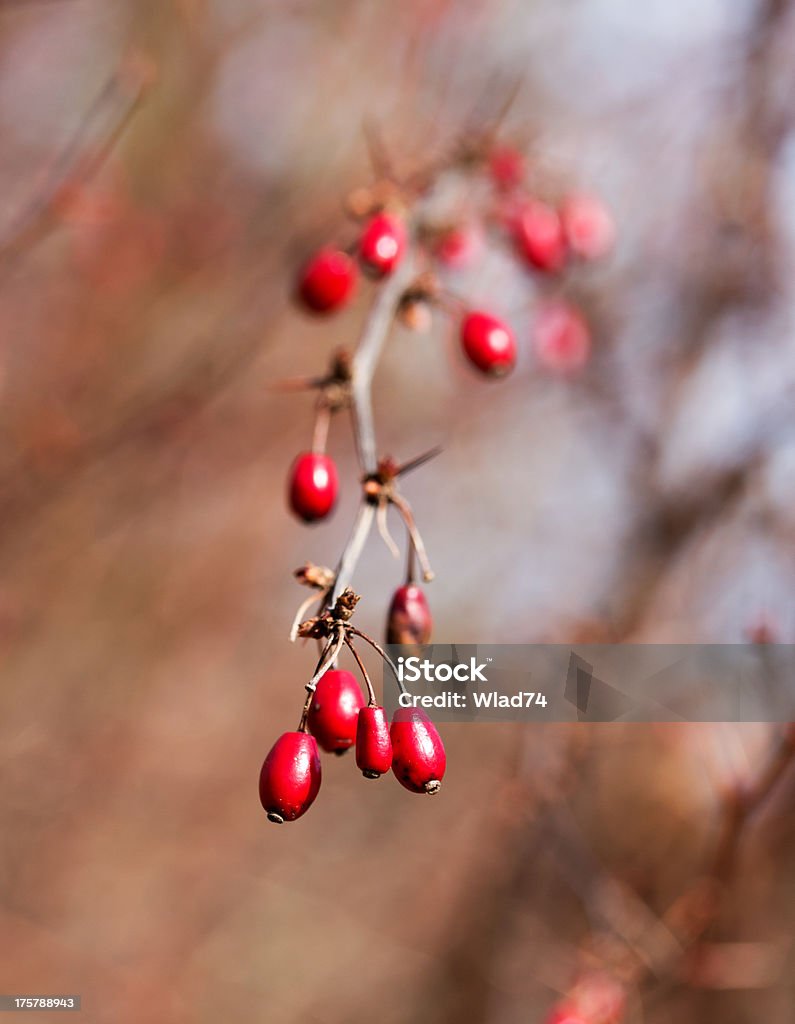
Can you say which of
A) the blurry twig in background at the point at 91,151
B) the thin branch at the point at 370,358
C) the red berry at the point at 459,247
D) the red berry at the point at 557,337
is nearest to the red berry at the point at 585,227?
the red berry at the point at 459,247

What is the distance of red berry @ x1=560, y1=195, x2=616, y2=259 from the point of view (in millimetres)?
3072

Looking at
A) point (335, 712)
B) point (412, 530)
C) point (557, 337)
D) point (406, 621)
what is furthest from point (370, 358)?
point (557, 337)

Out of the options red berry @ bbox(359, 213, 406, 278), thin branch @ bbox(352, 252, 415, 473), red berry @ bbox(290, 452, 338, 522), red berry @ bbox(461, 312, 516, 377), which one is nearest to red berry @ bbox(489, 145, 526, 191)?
thin branch @ bbox(352, 252, 415, 473)

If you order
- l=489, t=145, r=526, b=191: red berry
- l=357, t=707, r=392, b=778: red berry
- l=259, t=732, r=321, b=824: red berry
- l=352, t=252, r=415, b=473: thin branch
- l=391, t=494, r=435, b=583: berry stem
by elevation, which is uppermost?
l=489, t=145, r=526, b=191: red berry

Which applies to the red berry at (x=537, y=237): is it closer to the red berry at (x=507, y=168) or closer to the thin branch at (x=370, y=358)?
the red berry at (x=507, y=168)

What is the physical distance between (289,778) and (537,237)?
2292 millimetres

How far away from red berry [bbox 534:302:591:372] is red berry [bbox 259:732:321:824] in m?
3.14

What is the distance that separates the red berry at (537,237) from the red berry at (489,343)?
94 cm

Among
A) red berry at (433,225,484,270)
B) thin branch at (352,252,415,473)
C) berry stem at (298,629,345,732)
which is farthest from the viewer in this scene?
red berry at (433,225,484,270)

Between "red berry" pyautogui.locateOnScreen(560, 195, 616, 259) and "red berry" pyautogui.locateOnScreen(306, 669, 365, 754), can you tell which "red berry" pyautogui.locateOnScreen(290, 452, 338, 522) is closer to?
"red berry" pyautogui.locateOnScreen(306, 669, 365, 754)

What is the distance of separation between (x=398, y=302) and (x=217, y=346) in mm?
2823

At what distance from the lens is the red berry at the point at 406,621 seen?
1424 mm

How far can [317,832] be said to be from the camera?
6.23m

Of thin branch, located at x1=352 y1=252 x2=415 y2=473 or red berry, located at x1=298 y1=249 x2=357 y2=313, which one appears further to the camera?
red berry, located at x1=298 y1=249 x2=357 y2=313
